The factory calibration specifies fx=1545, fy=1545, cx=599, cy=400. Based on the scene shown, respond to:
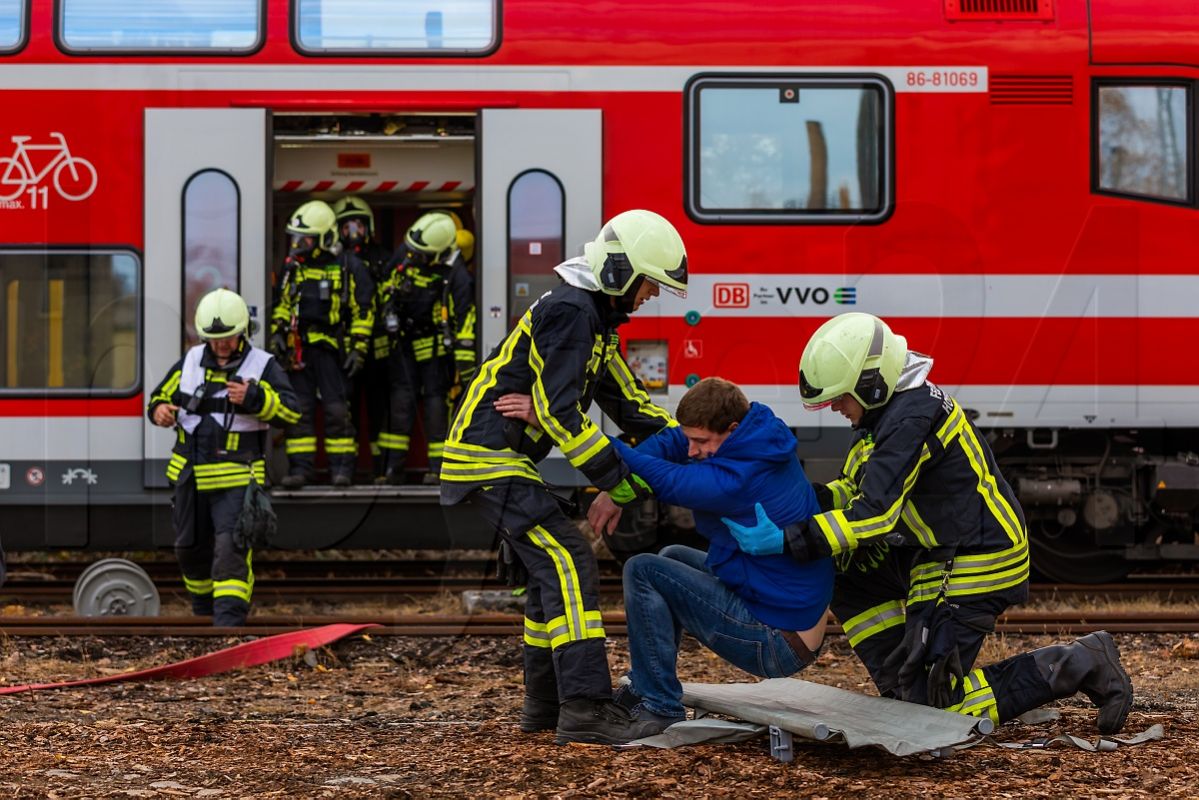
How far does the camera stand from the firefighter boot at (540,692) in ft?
18.7

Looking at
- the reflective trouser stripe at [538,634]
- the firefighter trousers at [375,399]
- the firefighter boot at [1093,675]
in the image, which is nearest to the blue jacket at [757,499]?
the reflective trouser stripe at [538,634]

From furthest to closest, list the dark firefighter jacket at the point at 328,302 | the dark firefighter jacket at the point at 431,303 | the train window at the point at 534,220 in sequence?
the dark firefighter jacket at the point at 431,303
the dark firefighter jacket at the point at 328,302
the train window at the point at 534,220

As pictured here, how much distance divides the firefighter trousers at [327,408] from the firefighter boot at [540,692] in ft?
14.1

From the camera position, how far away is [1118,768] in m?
5.08

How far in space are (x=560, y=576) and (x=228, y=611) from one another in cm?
343

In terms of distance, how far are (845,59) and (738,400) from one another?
4.58 metres

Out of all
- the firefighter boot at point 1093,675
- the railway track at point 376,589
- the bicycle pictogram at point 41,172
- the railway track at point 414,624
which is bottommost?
the railway track at point 376,589

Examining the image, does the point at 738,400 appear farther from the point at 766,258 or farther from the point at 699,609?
the point at 766,258

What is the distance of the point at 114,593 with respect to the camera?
8.96 meters

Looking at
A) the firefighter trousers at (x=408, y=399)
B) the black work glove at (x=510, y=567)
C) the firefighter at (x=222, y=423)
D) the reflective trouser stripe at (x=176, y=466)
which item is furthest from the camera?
the firefighter trousers at (x=408, y=399)

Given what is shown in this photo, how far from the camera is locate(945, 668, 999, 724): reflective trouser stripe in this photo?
5355mm

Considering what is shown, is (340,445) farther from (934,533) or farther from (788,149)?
(934,533)

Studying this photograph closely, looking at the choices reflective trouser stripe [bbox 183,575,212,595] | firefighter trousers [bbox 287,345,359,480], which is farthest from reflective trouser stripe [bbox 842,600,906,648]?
firefighter trousers [bbox 287,345,359,480]

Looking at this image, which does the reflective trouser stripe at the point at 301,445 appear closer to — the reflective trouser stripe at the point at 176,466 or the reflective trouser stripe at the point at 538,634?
the reflective trouser stripe at the point at 176,466
